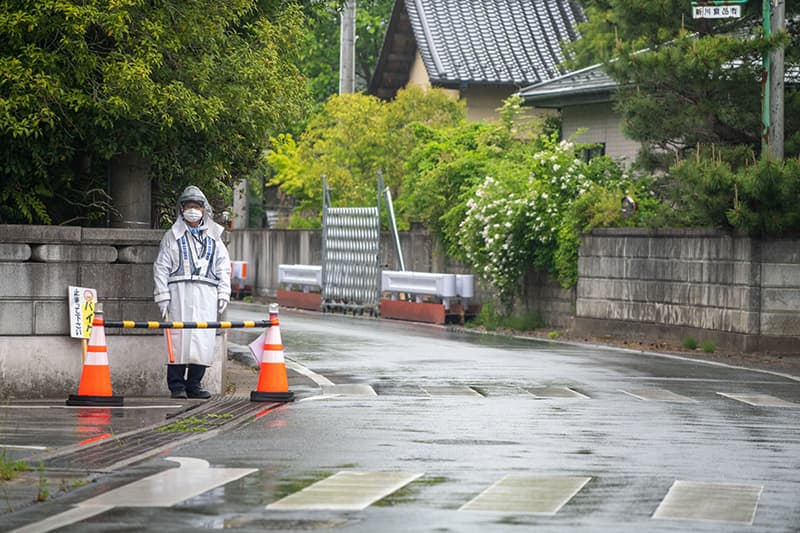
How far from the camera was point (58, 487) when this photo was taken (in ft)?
30.8

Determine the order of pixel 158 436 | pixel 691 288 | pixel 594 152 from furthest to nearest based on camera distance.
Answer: pixel 594 152 → pixel 691 288 → pixel 158 436

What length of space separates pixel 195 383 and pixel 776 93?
11.8 metres

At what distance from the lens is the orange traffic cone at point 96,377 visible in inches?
557

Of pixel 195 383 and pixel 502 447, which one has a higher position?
pixel 195 383

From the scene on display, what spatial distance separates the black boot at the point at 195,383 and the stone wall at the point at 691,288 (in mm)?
10225

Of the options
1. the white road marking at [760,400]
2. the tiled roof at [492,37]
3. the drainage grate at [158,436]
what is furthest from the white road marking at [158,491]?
the tiled roof at [492,37]

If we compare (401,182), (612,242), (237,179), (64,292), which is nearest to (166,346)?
(64,292)

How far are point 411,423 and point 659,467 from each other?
3.05m

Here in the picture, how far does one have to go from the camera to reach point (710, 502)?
9.02 metres

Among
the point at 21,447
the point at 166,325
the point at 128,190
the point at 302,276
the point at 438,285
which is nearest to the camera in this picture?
the point at 21,447

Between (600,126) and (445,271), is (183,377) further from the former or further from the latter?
(600,126)

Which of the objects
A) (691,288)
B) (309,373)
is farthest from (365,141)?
(309,373)

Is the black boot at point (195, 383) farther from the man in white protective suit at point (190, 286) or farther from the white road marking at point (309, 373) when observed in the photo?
the white road marking at point (309, 373)

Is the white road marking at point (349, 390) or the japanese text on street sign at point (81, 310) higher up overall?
the japanese text on street sign at point (81, 310)
